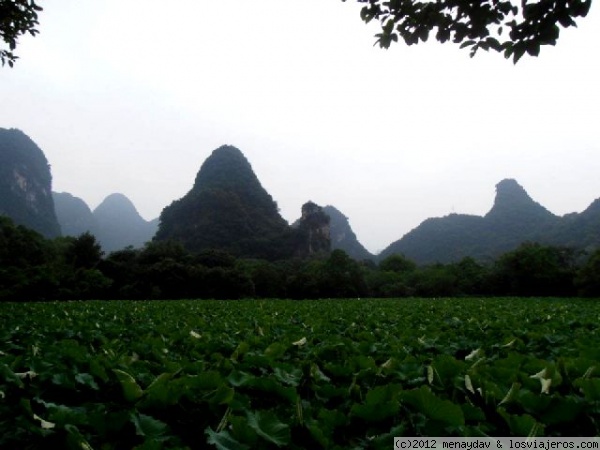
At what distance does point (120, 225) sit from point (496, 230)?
138 m

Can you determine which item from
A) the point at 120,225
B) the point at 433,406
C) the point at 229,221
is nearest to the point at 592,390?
the point at 433,406

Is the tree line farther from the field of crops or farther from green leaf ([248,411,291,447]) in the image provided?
green leaf ([248,411,291,447])

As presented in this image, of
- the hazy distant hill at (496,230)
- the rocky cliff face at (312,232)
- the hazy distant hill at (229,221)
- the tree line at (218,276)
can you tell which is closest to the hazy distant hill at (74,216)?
the hazy distant hill at (229,221)

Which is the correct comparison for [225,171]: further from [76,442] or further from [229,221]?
[76,442]

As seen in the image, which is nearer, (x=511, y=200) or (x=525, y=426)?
(x=525, y=426)

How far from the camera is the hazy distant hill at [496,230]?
73250 mm

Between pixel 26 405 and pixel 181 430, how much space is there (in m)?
0.56

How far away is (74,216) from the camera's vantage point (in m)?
140

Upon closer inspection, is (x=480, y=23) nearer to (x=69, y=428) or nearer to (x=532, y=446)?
(x=532, y=446)

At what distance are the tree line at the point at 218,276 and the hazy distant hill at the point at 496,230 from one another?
33374mm

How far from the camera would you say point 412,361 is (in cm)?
244

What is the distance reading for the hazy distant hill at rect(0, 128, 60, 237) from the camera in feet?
292

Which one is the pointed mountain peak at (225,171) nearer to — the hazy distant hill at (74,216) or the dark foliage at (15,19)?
the hazy distant hill at (74,216)

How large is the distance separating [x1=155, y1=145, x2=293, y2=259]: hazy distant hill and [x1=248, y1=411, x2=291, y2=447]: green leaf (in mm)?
69906
